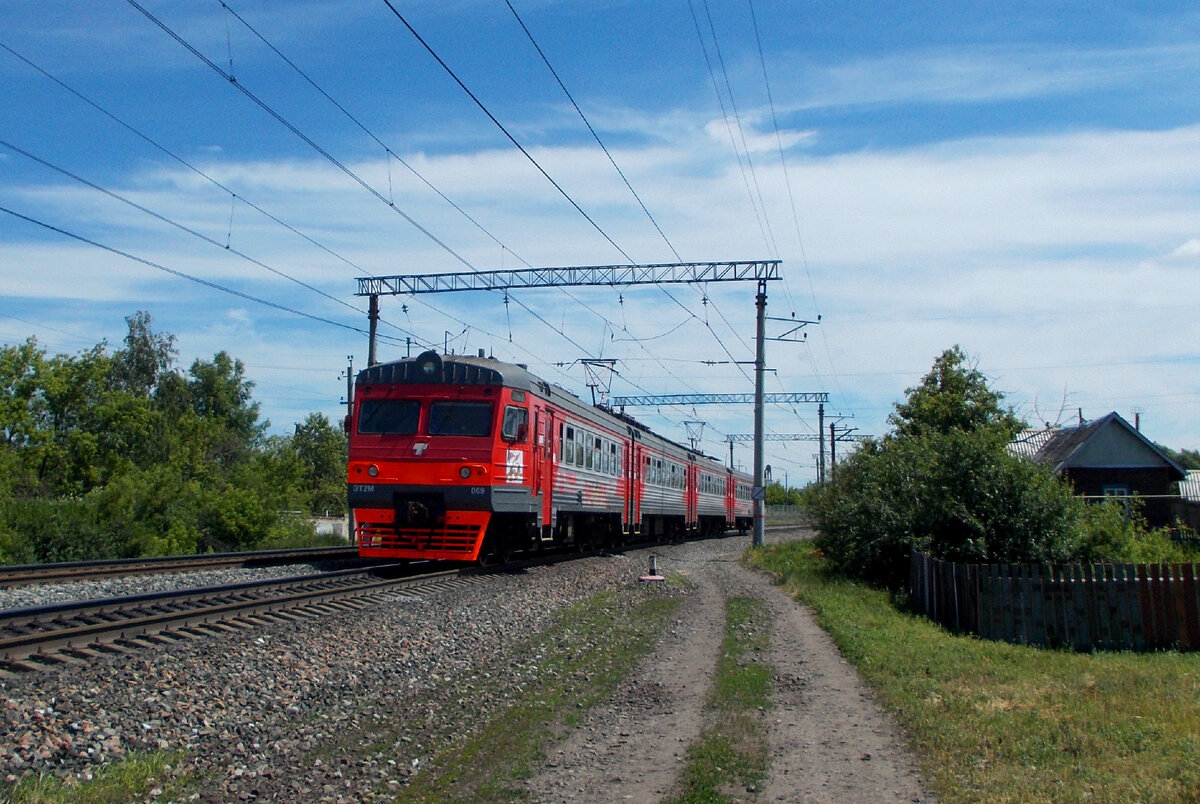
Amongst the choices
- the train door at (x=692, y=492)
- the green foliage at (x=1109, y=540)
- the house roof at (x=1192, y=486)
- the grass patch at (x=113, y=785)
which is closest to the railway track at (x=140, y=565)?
the grass patch at (x=113, y=785)

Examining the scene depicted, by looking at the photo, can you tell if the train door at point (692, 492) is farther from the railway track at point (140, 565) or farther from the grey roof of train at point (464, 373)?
the grey roof of train at point (464, 373)

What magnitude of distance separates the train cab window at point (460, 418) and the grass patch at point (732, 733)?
20.4ft

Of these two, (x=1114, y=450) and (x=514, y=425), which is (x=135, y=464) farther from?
(x=1114, y=450)

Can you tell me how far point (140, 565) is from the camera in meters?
15.8

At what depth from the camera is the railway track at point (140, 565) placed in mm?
13312

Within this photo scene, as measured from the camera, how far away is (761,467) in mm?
27672

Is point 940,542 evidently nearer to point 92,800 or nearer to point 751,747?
point 751,747

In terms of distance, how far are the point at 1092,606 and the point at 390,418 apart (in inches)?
423

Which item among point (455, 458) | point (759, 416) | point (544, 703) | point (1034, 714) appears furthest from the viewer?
point (759, 416)

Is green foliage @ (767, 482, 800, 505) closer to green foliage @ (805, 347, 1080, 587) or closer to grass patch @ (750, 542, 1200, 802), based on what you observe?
green foliage @ (805, 347, 1080, 587)

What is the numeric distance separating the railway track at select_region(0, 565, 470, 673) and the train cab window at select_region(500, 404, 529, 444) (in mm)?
3525

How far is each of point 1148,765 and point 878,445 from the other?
24.0m

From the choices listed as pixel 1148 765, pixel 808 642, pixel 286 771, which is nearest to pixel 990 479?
pixel 808 642

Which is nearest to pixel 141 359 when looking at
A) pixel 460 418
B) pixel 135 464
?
pixel 135 464
